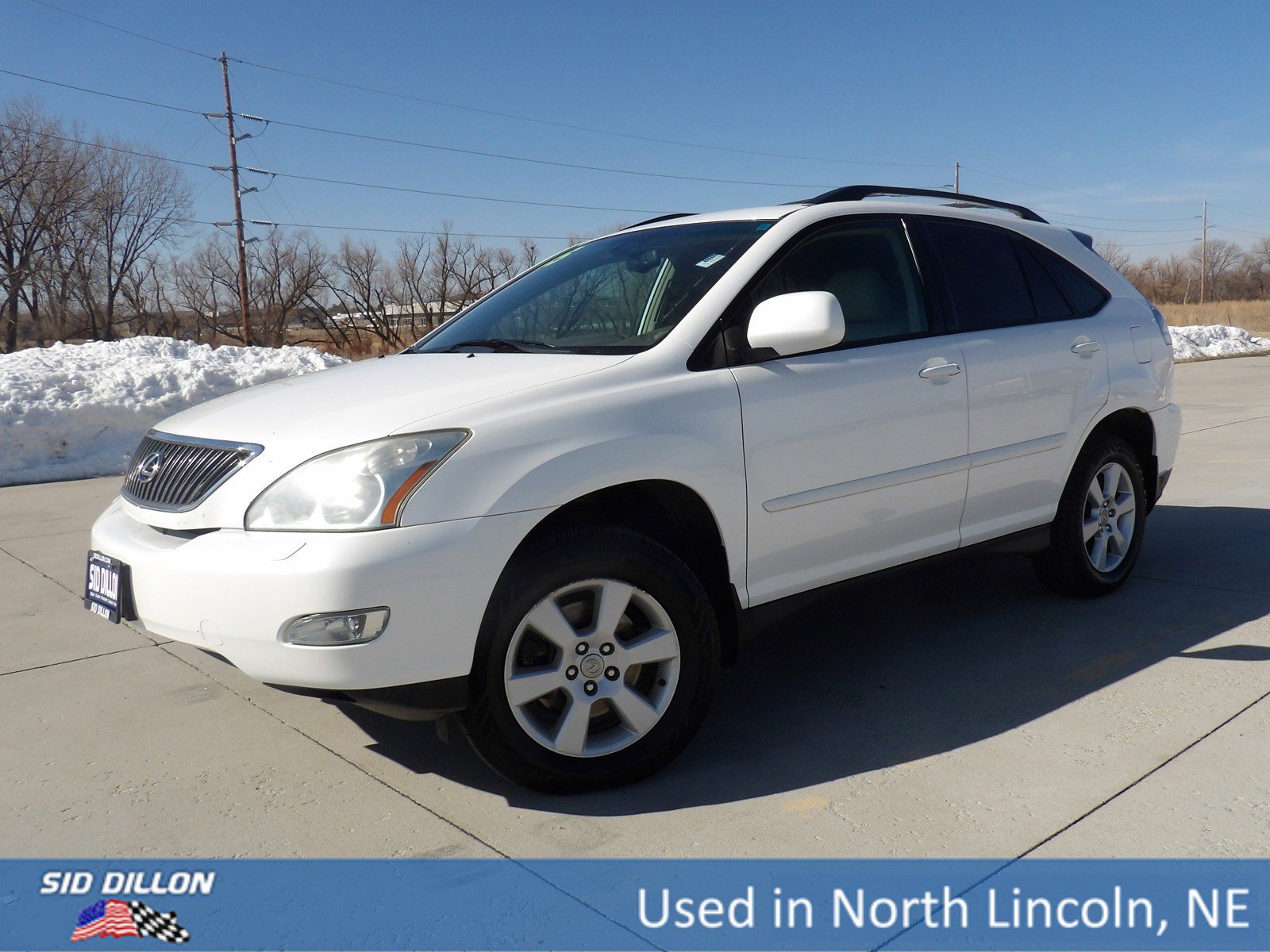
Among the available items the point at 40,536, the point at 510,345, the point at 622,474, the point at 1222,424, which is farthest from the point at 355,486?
the point at 1222,424

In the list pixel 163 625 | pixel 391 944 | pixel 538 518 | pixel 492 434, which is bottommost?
pixel 391 944

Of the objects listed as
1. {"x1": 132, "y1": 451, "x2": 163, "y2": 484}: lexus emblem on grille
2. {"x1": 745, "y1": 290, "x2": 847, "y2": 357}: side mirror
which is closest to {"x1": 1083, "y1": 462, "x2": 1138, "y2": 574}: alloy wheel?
{"x1": 745, "y1": 290, "x2": 847, "y2": 357}: side mirror

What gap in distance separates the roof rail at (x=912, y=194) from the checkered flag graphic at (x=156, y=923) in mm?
3076

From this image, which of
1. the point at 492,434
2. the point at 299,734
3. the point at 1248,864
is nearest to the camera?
the point at 1248,864

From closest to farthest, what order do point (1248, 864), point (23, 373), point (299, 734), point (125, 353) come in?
point (1248, 864) → point (299, 734) → point (23, 373) → point (125, 353)

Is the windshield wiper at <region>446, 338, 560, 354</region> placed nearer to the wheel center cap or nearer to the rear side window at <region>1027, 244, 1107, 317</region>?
the wheel center cap

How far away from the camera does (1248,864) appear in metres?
2.55

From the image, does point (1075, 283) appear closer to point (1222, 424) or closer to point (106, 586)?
point (106, 586)

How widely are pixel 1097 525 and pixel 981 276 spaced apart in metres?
1.29

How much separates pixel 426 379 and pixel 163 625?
3.40ft

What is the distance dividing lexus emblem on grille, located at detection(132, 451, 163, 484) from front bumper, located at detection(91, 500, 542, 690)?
0.54m

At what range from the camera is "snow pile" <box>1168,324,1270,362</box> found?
2573cm

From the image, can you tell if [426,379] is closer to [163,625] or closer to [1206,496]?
Answer: [163,625]

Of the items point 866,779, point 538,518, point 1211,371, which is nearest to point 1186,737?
point 866,779
